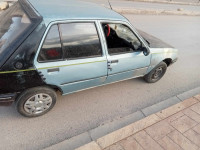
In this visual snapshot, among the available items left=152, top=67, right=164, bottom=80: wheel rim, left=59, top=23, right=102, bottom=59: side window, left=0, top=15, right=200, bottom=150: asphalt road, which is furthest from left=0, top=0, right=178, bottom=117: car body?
left=152, top=67, right=164, bottom=80: wheel rim

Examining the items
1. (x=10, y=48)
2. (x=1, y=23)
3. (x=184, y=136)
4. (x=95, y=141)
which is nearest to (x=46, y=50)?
(x=10, y=48)

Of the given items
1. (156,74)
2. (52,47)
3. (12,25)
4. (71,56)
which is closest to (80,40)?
(71,56)

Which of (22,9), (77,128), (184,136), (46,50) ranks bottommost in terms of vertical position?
(184,136)

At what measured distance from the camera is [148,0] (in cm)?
1867

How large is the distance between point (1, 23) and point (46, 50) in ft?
3.44

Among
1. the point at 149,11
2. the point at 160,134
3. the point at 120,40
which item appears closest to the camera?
the point at 160,134

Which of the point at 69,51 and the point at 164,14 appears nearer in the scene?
the point at 69,51

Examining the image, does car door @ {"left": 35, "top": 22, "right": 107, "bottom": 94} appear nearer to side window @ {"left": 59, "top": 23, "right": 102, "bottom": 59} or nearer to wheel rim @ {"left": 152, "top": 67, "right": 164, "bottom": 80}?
side window @ {"left": 59, "top": 23, "right": 102, "bottom": 59}

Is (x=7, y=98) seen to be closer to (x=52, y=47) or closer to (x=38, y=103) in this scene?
(x=38, y=103)

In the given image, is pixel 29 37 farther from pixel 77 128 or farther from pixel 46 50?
pixel 77 128

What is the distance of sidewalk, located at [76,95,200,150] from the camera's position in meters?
2.52

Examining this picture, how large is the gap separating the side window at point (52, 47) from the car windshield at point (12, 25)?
32 centimetres

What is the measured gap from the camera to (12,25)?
8.27 feet

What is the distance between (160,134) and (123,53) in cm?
153
